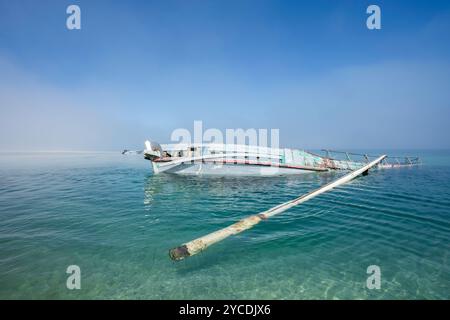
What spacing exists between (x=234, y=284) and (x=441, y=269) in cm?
695

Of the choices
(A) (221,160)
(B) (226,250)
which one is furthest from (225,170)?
(B) (226,250)

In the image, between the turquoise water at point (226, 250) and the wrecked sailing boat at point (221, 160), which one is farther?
the wrecked sailing boat at point (221, 160)

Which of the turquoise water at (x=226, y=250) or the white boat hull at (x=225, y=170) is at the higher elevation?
the white boat hull at (x=225, y=170)

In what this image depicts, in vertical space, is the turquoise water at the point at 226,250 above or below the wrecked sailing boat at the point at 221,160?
below

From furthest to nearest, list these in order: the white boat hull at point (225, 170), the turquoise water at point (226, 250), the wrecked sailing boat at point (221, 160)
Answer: the white boat hull at point (225, 170), the wrecked sailing boat at point (221, 160), the turquoise water at point (226, 250)

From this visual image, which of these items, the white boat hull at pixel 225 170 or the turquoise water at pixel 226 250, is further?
the white boat hull at pixel 225 170

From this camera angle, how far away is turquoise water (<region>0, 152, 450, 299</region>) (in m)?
5.96

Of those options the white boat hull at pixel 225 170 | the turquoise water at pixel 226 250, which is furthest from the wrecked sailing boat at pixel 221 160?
the turquoise water at pixel 226 250

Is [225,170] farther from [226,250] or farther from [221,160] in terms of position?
[226,250]

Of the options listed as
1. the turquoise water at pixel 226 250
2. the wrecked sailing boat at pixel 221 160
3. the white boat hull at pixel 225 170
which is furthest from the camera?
the white boat hull at pixel 225 170

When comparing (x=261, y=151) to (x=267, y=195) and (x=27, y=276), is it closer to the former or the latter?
(x=267, y=195)

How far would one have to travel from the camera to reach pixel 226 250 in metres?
7.96

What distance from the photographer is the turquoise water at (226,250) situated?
19.6 ft

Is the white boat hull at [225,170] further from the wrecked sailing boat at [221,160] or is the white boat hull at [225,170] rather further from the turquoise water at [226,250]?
the turquoise water at [226,250]
